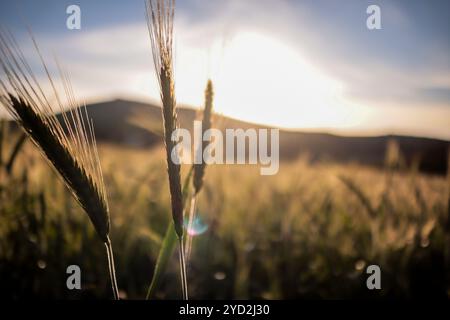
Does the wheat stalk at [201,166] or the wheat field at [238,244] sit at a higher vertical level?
the wheat stalk at [201,166]

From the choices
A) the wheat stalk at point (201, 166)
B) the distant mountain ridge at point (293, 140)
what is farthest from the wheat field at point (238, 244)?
the wheat stalk at point (201, 166)

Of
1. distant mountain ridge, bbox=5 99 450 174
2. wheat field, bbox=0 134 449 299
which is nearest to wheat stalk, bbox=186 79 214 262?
distant mountain ridge, bbox=5 99 450 174

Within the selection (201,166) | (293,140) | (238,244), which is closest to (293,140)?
(293,140)

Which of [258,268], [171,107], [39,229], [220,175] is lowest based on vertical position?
[258,268]

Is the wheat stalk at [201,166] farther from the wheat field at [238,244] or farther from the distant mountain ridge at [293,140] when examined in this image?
the wheat field at [238,244]

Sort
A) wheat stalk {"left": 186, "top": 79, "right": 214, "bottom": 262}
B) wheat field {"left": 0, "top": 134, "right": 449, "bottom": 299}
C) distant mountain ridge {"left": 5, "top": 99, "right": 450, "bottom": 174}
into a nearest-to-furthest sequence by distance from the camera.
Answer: wheat stalk {"left": 186, "top": 79, "right": 214, "bottom": 262} → distant mountain ridge {"left": 5, "top": 99, "right": 450, "bottom": 174} → wheat field {"left": 0, "top": 134, "right": 449, "bottom": 299}

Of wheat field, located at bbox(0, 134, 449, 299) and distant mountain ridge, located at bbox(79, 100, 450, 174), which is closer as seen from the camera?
distant mountain ridge, located at bbox(79, 100, 450, 174)

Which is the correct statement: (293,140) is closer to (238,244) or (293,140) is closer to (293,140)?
(293,140)

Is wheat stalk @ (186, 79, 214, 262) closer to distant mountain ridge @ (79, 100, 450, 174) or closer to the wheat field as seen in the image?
distant mountain ridge @ (79, 100, 450, 174)
